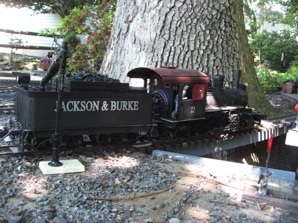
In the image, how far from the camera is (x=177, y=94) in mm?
6918

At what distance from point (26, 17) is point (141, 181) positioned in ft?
85.7

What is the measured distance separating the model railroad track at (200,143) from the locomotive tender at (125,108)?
0.25 m

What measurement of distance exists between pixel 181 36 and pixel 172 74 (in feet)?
8.45

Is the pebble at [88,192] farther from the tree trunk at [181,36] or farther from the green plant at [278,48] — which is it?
the green plant at [278,48]

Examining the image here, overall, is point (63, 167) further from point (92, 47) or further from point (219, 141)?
point (92, 47)

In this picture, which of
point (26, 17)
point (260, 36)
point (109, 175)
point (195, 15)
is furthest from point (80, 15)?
point (260, 36)

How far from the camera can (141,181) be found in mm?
4793

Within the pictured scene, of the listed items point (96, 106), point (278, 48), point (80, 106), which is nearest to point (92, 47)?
point (96, 106)

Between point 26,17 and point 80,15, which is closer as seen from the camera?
point 80,15

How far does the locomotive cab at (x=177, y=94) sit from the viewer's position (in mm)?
6801

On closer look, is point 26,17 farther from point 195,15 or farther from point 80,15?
point 195,15

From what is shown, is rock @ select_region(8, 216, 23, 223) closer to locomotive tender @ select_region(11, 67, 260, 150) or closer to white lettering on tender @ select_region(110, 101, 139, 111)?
locomotive tender @ select_region(11, 67, 260, 150)

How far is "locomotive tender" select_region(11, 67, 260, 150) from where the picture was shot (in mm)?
5547

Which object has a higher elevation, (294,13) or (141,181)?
(294,13)
